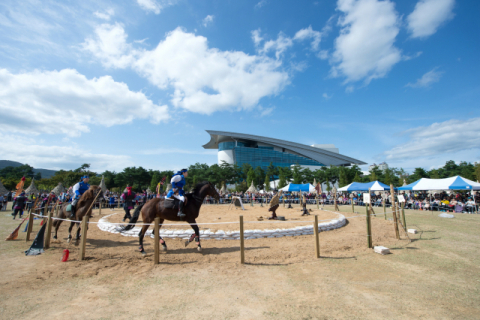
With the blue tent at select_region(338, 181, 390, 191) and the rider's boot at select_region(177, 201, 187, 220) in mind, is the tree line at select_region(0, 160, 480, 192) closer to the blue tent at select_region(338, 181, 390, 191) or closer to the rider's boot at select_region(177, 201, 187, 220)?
the blue tent at select_region(338, 181, 390, 191)

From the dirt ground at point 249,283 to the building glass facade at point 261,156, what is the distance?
76783mm

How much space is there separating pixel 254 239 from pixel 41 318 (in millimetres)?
6473

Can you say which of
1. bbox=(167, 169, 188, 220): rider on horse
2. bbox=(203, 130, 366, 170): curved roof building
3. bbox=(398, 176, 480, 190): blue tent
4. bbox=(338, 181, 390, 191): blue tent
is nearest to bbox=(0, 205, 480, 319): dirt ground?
bbox=(167, 169, 188, 220): rider on horse

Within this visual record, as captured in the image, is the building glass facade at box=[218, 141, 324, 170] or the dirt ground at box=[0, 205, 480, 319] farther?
the building glass facade at box=[218, 141, 324, 170]

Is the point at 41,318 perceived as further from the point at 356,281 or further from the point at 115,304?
the point at 356,281

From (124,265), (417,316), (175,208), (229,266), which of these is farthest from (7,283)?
(417,316)

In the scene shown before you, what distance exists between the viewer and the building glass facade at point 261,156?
85.6m

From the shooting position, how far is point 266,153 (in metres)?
88.2

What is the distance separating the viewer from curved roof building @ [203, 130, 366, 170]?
86.1 m

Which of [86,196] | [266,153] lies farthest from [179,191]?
[266,153]

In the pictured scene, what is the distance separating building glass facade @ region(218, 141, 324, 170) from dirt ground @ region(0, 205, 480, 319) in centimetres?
7678

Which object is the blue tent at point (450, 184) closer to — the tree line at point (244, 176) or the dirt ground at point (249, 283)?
the dirt ground at point (249, 283)

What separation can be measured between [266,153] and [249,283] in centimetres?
8428

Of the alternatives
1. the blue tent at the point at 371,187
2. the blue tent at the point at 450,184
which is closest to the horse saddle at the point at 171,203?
the blue tent at the point at 371,187
